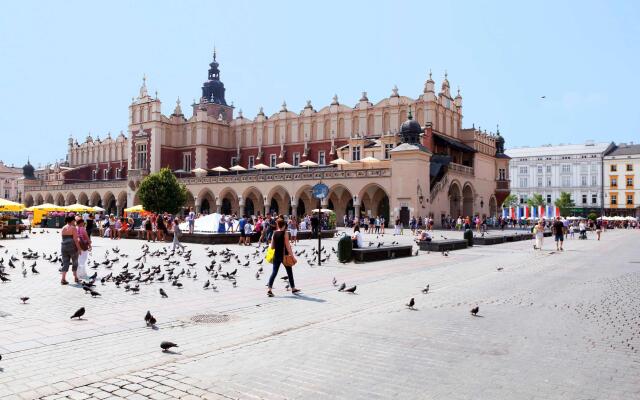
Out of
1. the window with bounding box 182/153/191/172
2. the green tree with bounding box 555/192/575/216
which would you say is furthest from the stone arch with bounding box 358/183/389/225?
the green tree with bounding box 555/192/575/216

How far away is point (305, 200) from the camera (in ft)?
173

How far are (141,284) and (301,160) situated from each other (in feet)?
159

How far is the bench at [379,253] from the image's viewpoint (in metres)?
16.9

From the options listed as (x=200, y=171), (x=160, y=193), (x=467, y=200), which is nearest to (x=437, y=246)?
(x=467, y=200)

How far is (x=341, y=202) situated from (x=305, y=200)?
Result: 410 centimetres

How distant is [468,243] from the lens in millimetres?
24953

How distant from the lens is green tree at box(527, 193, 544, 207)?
84875mm

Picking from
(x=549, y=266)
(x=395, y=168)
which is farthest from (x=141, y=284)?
(x=395, y=168)

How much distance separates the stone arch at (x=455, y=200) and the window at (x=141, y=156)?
37.2 m

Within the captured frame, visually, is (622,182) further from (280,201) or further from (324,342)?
(324,342)

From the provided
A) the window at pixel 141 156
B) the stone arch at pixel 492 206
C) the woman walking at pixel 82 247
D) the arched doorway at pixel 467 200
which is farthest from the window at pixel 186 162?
the woman walking at pixel 82 247

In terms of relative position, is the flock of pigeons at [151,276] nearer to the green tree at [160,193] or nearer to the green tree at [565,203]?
the green tree at [160,193]

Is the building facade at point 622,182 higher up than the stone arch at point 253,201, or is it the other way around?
the building facade at point 622,182

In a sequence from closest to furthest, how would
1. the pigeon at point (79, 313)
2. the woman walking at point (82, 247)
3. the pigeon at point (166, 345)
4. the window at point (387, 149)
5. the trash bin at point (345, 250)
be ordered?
the pigeon at point (166, 345) < the pigeon at point (79, 313) < the woman walking at point (82, 247) < the trash bin at point (345, 250) < the window at point (387, 149)
